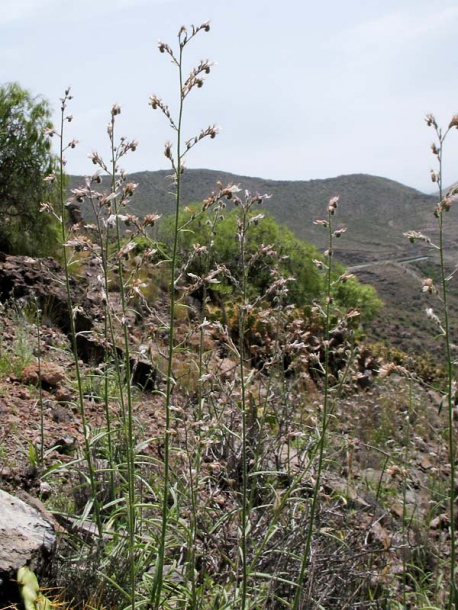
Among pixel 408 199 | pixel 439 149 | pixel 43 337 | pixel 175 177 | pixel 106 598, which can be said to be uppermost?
pixel 408 199

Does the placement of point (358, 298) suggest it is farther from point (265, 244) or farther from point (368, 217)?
point (368, 217)

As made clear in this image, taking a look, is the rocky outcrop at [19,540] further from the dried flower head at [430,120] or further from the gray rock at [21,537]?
the dried flower head at [430,120]

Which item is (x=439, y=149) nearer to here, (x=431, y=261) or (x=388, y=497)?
(x=388, y=497)

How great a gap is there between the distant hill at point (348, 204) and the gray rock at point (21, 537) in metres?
37.2

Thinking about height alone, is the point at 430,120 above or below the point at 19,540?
above

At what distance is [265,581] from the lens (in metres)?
2.95

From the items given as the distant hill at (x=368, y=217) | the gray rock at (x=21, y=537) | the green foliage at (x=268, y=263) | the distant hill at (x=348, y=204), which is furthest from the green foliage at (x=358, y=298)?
the distant hill at (x=348, y=204)

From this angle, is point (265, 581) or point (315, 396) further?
point (315, 396)

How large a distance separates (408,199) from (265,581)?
2188 inches

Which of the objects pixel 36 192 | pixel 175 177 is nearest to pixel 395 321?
pixel 36 192

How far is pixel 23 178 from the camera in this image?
9164 mm

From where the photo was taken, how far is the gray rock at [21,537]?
246cm

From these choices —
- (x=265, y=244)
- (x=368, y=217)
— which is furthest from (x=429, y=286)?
(x=368, y=217)

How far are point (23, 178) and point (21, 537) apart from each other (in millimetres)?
7416
